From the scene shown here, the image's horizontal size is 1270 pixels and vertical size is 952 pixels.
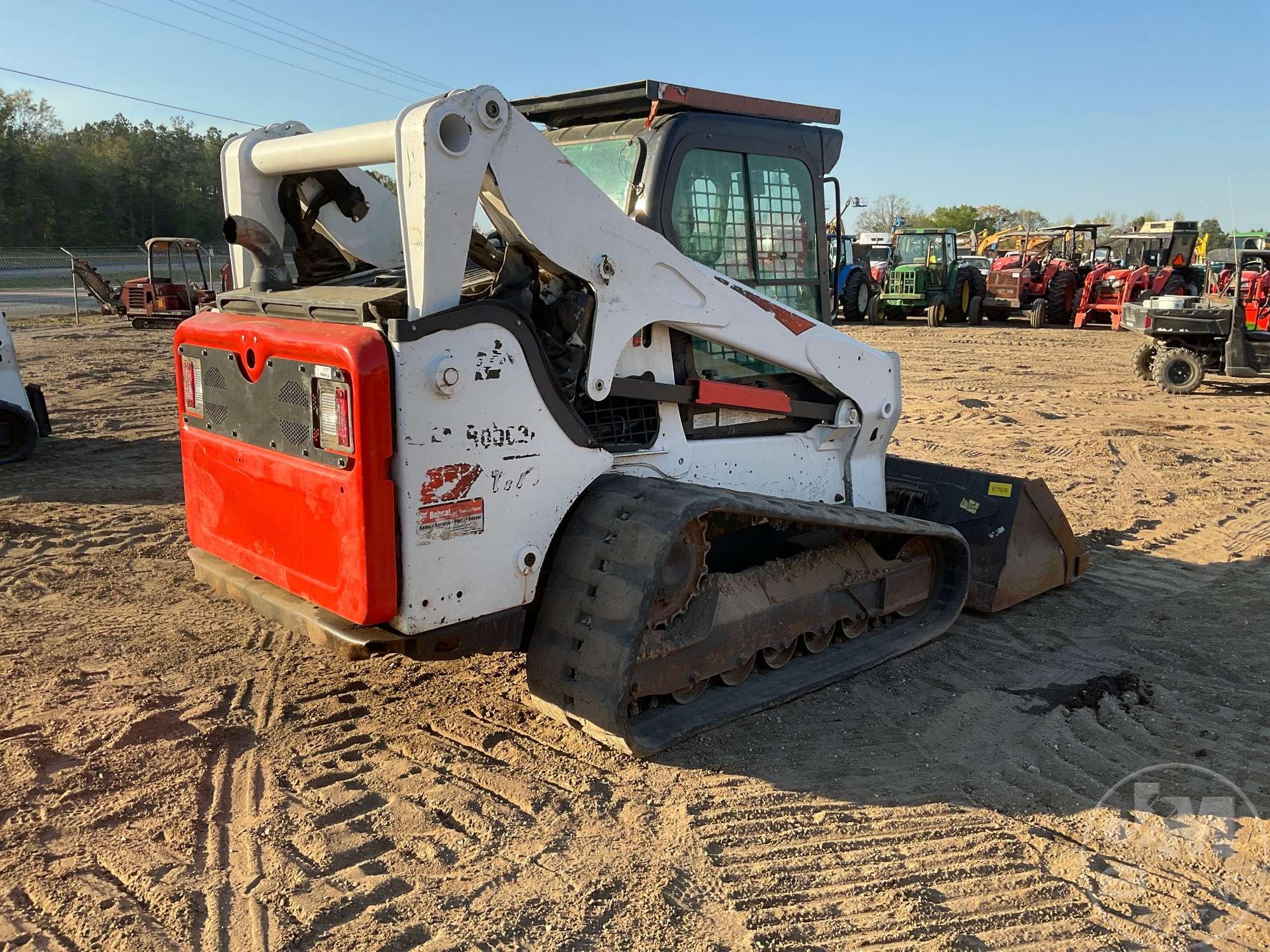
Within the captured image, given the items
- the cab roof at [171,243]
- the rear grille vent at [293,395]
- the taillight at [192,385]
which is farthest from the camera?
the cab roof at [171,243]

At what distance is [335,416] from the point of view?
3289 millimetres

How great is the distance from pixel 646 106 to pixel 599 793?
2.87m

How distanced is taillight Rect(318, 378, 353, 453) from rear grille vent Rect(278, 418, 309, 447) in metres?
0.11

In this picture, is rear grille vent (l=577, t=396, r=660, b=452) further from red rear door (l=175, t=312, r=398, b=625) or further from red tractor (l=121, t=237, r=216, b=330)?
red tractor (l=121, t=237, r=216, b=330)

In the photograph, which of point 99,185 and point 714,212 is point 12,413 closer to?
point 714,212

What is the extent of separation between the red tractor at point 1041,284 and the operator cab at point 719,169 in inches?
821

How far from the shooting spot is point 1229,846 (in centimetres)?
335

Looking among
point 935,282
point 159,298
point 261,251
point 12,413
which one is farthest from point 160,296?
point 261,251

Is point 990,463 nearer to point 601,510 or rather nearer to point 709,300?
point 709,300

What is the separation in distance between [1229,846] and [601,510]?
2417mm

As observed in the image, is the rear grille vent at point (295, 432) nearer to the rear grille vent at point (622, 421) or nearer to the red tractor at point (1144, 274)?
the rear grille vent at point (622, 421)

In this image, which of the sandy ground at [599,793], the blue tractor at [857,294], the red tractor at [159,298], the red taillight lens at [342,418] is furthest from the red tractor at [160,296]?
the red taillight lens at [342,418]

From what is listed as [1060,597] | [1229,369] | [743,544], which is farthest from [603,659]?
[1229,369]

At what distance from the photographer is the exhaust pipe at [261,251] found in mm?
4023
